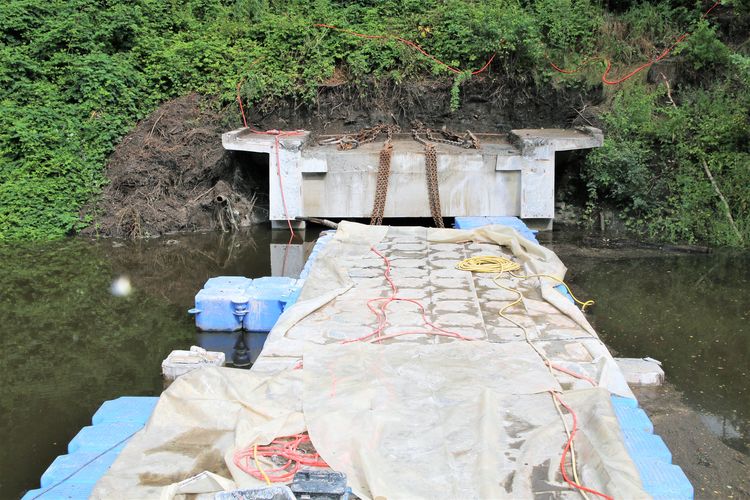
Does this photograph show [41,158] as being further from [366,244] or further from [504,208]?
[504,208]

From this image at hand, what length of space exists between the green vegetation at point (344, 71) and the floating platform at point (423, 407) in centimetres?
560

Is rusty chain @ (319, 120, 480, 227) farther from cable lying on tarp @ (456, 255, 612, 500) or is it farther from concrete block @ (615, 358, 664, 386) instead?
concrete block @ (615, 358, 664, 386)

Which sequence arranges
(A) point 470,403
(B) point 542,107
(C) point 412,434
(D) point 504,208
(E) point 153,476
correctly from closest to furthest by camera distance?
(E) point 153,476
(C) point 412,434
(A) point 470,403
(D) point 504,208
(B) point 542,107

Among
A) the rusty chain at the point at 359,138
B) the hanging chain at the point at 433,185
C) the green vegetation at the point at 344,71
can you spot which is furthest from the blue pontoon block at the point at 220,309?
the rusty chain at the point at 359,138

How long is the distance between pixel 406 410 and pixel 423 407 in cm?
12

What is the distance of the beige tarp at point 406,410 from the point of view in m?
3.91

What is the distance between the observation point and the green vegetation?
11164 millimetres

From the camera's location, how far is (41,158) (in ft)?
37.7

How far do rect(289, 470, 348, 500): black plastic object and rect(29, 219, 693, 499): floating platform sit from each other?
359 mm

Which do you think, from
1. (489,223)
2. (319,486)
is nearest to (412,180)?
(489,223)

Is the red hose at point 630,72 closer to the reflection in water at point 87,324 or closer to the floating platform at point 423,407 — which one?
the reflection in water at point 87,324

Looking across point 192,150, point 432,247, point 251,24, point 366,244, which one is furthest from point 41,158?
point 432,247

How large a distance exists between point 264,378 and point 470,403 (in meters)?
1.37

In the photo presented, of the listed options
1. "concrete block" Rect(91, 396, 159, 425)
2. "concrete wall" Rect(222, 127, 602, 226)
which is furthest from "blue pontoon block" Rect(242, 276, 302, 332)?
"concrete wall" Rect(222, 127, 602, 226)
